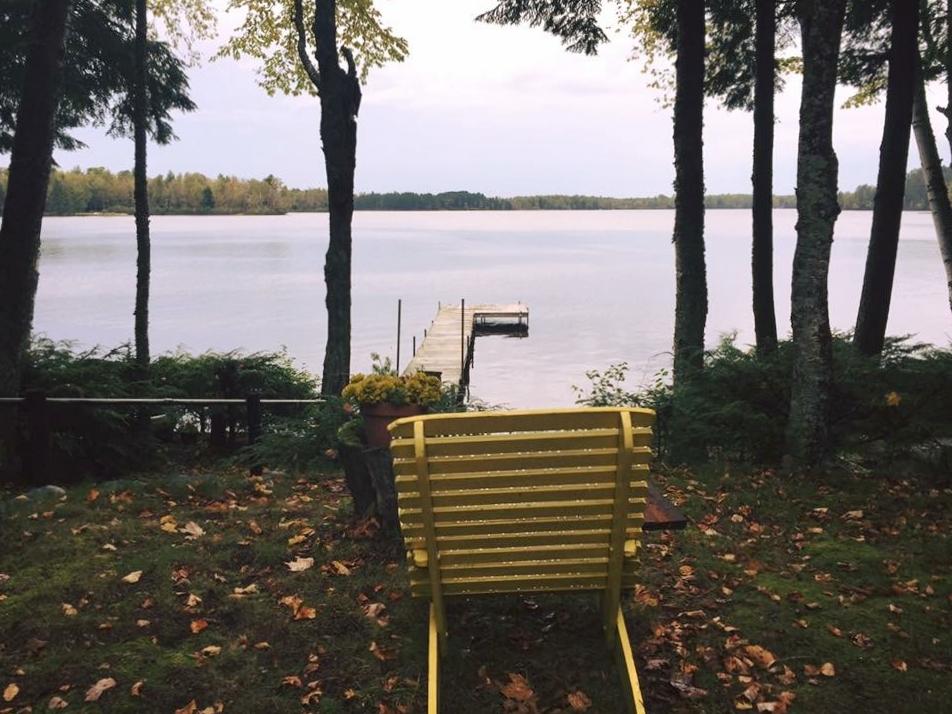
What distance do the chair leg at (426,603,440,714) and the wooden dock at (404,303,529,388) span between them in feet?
48.2

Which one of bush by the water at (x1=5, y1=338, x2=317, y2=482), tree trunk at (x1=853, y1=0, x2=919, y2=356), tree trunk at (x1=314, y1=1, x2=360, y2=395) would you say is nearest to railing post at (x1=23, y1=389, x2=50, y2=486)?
bush by the water at (x1=5, y1=338, x2=317, y2=482)

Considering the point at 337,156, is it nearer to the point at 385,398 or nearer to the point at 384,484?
the point at 385,398

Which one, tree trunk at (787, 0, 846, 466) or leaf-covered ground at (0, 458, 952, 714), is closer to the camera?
leaf-covered ground at (0, 458, 952, 714)

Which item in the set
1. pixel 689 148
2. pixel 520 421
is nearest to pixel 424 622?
pixel 520 421

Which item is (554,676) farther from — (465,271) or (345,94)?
(465,271)

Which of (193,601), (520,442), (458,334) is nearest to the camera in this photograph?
(520,442)

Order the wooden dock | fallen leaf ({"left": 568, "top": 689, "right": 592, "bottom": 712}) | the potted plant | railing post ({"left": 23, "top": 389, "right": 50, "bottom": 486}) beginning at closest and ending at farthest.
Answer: fallen leaf ({"left": 568, "top": 689, "right": 592, "bottom": 712}), the potted plant, railing post ({"left": 23, "top": 389, "right": 50, "bottom": 486}), the wooden dock

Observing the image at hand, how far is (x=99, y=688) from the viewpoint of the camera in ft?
12.1

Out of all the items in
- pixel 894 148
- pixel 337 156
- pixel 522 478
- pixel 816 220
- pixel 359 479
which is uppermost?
pixel 337 156

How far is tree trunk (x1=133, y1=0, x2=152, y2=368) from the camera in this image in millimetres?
15664

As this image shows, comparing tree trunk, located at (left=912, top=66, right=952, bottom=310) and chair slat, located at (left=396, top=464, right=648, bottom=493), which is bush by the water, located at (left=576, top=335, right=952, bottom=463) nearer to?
chair slat, located at (left=396, top=464, right=648, bottom=493)

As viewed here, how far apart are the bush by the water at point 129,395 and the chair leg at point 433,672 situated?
235 inches

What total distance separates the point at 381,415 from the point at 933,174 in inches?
530

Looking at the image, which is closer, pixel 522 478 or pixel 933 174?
pixel 522 478
